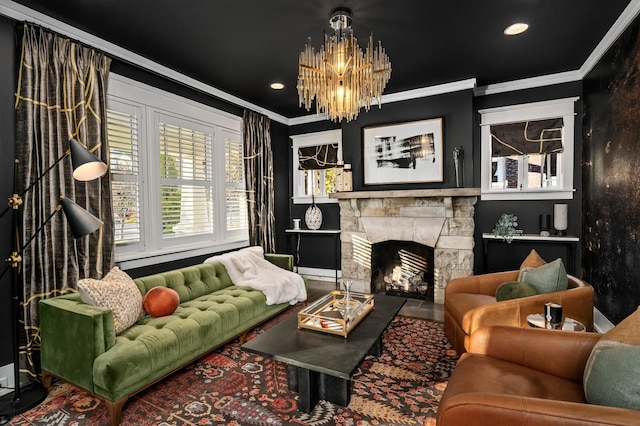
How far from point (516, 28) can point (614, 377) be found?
9.64 ft

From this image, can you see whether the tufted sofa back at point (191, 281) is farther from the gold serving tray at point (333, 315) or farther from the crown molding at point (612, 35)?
the crown molding at point (612, 35)

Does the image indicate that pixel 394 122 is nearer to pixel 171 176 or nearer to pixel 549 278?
pixel 549 278

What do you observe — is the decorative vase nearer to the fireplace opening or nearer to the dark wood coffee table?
the fireplace opening

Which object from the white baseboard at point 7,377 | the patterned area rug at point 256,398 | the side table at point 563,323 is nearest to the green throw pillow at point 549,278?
the side table at point 563,323

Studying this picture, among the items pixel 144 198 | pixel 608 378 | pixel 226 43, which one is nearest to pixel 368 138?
pixel 226 43

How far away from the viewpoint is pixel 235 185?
4781 mm

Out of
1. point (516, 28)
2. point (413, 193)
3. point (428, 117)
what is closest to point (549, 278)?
point (413, 193)

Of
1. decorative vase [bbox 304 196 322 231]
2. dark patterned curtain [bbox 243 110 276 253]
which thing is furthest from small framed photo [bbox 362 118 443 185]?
dark patterned curtain [bbox 243 110 276 253]

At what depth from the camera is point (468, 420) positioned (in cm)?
131

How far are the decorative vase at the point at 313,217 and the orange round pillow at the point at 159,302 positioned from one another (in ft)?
10.1

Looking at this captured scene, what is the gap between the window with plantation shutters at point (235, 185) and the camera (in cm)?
465

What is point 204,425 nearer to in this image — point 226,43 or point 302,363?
point 302,363

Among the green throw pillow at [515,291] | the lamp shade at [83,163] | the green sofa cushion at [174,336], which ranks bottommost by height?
the green sofa cushion at [174,336]

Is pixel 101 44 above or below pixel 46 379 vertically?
above
